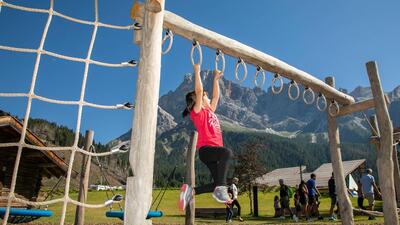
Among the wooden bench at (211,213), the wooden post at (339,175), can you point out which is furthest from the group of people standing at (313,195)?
the wooden post at (339,175)

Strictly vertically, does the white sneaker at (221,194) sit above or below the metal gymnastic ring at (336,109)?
below

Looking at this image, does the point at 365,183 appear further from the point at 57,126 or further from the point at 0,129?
the point at 57,126

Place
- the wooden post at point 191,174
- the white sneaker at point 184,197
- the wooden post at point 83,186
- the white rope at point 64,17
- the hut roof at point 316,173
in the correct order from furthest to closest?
the hut roof at point 316,173 → the wooden post at point 83,186 → the wooden post at point 191,174 → the white sneaker at point 184,197 → the white rope at point 64,17

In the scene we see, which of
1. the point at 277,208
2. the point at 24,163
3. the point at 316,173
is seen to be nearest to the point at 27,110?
the point at 277,208

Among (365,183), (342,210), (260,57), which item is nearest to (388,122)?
(342,210)

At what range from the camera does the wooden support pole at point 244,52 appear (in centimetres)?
513

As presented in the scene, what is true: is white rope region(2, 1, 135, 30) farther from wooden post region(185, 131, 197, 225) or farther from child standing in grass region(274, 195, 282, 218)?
child standing in grass region(274, 195, 282, 218)

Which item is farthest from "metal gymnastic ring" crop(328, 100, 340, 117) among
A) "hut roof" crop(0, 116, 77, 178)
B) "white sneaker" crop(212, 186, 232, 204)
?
"hut roof" crop(0, 116, 77, 178)

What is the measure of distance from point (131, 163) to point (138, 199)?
344 mm

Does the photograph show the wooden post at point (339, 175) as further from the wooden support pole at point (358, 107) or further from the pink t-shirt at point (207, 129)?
the pink t-shirt at point (207, 129)

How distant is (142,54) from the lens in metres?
3.84

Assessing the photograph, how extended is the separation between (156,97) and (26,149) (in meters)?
16.0

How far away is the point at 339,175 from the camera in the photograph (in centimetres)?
794

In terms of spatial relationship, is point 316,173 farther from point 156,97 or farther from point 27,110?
point 27,110
